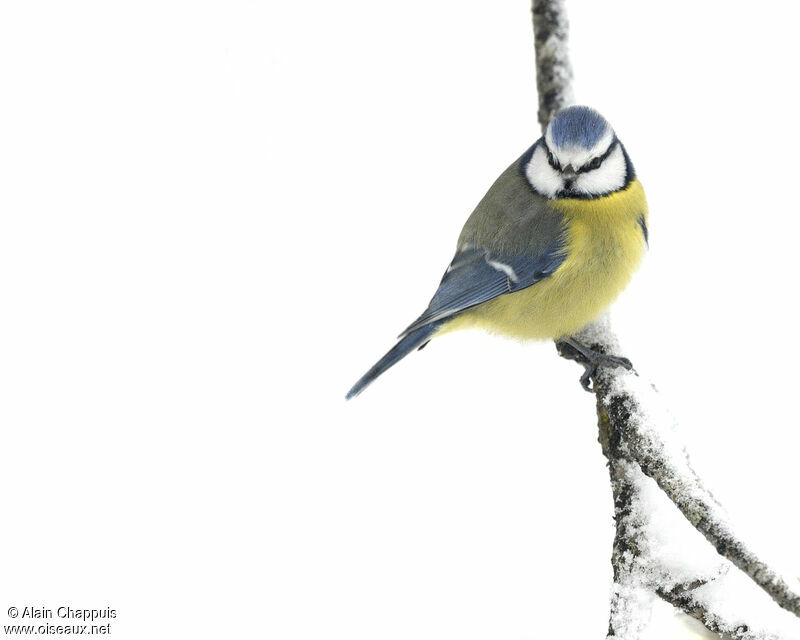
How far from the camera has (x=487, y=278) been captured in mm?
1919

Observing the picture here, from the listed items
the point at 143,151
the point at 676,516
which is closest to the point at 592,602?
the point at 676,516

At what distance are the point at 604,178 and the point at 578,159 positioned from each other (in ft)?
0.36

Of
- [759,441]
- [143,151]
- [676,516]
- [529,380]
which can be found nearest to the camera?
[676,516]

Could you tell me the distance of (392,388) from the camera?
8.35 ft

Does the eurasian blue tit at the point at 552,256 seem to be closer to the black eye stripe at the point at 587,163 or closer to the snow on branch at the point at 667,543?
the black eye stripe at the point at 587,163

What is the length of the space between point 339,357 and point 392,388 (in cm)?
19

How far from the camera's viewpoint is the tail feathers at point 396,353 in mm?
1867

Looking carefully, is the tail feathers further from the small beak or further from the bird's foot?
the small beak

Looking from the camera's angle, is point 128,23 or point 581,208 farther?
point 128,23

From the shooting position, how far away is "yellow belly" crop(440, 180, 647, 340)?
1860 mm

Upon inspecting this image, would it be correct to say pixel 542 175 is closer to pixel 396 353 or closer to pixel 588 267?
pixel 588 267

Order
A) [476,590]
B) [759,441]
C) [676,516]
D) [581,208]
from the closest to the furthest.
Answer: [676,516] < [581,208] < [476,590] < [759,441]

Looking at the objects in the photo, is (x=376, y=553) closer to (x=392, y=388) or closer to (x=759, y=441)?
(x=392, y=388)

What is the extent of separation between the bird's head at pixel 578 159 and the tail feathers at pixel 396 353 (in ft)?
1.36
